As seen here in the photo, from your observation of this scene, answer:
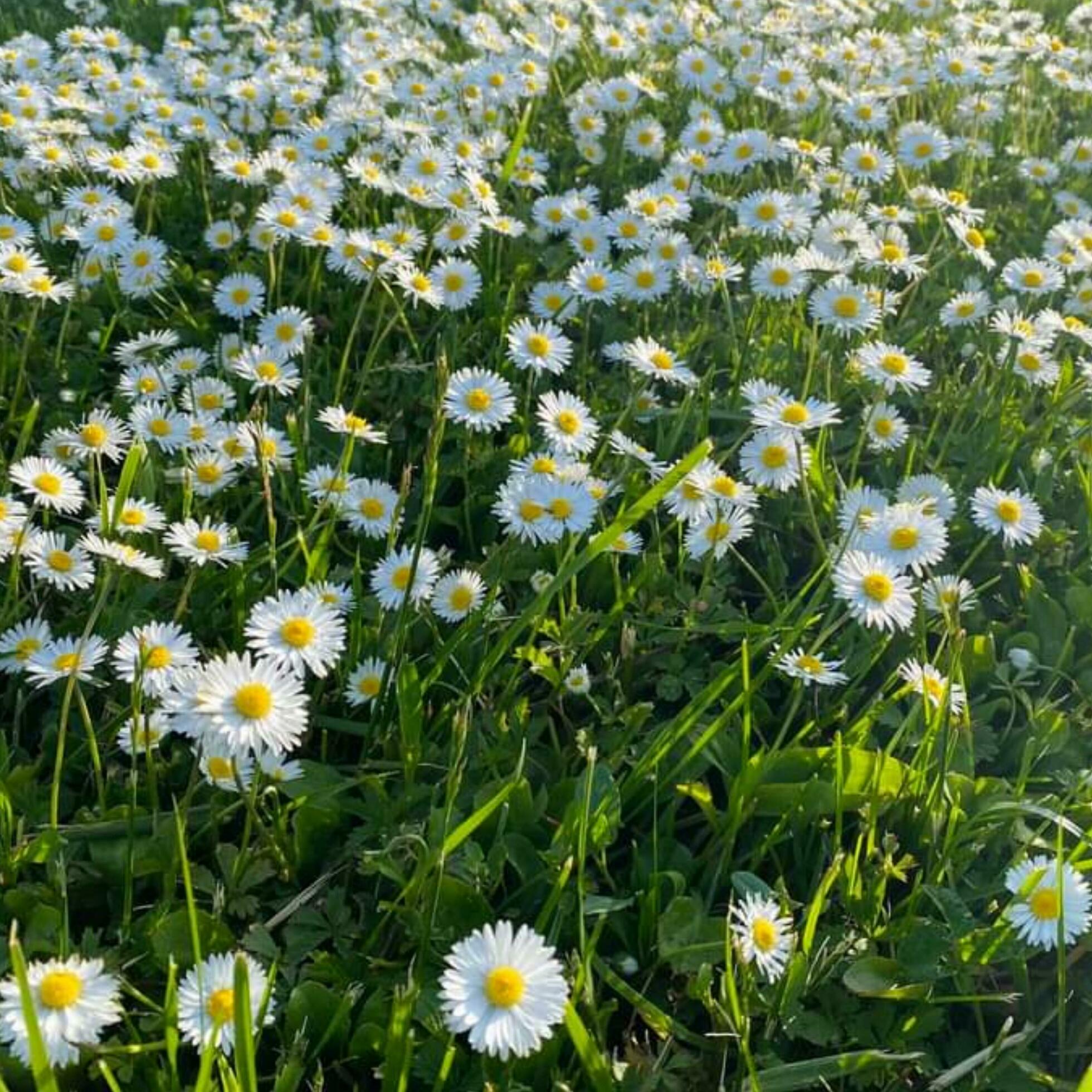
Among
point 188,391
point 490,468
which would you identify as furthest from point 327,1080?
point 188,391

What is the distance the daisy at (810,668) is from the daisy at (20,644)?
1133 mm

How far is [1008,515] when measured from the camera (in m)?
2.37

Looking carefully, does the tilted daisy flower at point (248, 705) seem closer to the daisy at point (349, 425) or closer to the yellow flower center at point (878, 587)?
the daisy at point (349, 425)

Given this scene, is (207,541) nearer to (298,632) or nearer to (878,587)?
(298,632)

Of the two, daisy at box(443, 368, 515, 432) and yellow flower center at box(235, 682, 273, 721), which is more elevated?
daisy at box(443, 368, 515, 432)

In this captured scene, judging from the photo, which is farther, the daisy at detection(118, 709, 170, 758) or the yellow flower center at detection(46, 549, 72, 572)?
the yellow flower center at detection(46, 549, 72, 572)

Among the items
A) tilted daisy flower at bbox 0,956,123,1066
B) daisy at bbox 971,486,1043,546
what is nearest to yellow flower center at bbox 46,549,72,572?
tilted daisy flower at bbox 0,956,123,1066

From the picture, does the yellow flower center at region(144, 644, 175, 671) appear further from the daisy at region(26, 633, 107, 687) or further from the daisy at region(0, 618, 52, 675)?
the daisy at region(0, 618, 52, 675)

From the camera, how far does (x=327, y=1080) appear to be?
5.23ft

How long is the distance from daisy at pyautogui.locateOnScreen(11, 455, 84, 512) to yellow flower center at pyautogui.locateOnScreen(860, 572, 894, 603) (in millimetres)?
1327

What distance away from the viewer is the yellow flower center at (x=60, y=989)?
1.38 metres

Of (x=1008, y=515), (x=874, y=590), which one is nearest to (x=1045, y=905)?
(x=874, y=590)

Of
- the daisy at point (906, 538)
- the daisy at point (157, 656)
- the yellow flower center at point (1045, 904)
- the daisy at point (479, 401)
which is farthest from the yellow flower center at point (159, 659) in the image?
the yellow flower center at point (1045, 904)

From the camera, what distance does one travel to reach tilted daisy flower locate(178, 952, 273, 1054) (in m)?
1.42
